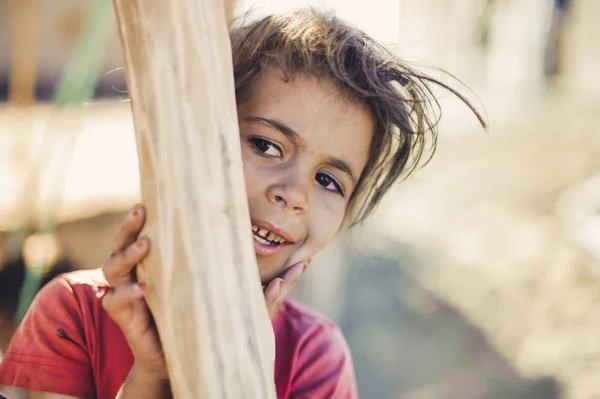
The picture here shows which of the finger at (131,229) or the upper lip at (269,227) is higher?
the finger at (131,229)

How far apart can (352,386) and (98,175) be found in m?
2.10

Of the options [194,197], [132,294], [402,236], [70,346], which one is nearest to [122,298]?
[132,294]

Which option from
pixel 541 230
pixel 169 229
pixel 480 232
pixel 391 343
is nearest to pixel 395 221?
pixel 480 232

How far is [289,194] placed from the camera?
1.06 meters

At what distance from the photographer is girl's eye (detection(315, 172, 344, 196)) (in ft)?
3.84

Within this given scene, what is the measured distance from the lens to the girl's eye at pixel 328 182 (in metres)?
1.17

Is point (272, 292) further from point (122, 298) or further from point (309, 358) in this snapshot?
point (309, 358)

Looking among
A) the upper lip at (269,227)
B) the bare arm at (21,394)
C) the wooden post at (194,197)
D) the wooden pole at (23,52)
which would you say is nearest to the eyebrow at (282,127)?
the upper lip at (269,227)

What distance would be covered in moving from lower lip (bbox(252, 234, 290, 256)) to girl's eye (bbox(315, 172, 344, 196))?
13 centimetres

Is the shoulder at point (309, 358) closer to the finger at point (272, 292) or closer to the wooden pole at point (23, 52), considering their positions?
the finger at point (272, 292)

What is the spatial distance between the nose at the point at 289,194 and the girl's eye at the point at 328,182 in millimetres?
81

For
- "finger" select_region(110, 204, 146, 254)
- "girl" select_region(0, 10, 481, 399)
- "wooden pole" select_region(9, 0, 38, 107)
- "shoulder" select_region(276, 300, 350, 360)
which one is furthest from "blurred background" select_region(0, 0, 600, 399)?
"finger" select_region(110, 204, 146, 254)

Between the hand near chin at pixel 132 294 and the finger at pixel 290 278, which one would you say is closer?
the hand near chin at pixel 132 294

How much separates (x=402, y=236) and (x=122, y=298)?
3945 millimetres
